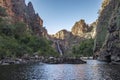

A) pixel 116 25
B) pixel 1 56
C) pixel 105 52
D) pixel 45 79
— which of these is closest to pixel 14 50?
pixel 1 56

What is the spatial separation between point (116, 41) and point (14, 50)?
7376cm

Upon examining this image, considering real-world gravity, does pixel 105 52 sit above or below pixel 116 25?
below

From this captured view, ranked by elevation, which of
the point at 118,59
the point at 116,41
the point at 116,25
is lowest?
the point at 118,59

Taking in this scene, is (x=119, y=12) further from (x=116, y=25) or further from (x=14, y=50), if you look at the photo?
(x=14, y=50)

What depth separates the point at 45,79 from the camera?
71.4 m

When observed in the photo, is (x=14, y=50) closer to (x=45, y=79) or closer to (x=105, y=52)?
(x=105, y=52)

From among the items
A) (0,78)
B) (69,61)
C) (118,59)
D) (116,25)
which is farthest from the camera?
(69,61)

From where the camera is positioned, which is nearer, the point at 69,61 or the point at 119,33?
the point at 119,33

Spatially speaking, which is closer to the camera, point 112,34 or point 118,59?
point 118,59

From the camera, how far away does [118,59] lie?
470 feet

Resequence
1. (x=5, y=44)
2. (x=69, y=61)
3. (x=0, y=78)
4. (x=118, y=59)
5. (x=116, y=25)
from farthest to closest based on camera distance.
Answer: (x=5, y=44)
(x=69, y=61)
(x=116, y=25)
(x=118, y=59)
(x=0, y=78)

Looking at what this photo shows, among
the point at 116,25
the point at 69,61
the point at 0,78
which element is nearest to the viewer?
the point at 0,78

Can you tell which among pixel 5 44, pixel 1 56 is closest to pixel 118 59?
pixel 1 56

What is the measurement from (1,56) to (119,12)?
7197cm
